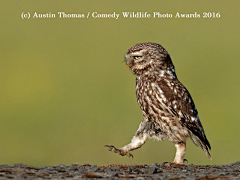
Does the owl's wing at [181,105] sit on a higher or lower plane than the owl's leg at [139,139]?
higher

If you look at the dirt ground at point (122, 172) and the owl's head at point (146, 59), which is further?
the owl's head at point (146, 59)

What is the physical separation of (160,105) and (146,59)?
48.1 inches

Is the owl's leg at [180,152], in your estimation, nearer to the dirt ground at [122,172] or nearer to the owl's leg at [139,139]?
the owl's leg at [139,139]

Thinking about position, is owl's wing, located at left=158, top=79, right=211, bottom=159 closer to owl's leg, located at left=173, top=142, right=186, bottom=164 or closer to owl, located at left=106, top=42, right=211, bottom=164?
owl, located at left=106, top=42, right=211, bottom=164

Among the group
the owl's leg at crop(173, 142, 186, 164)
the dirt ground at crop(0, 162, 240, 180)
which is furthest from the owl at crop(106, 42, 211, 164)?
the dirt ground at crop(0, 162, 240, 180)

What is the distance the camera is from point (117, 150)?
28.5ft

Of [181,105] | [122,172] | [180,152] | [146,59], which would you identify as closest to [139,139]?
[180,152]

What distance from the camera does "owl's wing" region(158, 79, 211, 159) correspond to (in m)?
8.68

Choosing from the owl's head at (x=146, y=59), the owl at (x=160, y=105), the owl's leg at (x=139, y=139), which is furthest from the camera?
the owl's head at (x=146, y=59)

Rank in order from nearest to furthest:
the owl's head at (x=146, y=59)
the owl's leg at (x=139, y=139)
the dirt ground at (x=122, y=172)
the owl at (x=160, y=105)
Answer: the dirt ground at (x=122, y=172) < the owl at (x=160, y=105) < the owl's leg at (x=139, y=139) < the owl's head at (x=146, y=59)

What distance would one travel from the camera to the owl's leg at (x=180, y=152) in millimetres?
8664

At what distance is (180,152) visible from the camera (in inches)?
346

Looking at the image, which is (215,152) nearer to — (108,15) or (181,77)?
(181,77)

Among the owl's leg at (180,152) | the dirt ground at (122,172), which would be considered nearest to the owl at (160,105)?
the owl's leg at (180,152)
